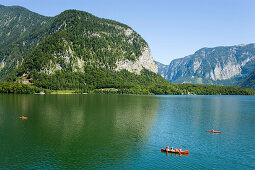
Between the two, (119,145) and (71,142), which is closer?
(119,145)

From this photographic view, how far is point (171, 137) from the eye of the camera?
230 feet

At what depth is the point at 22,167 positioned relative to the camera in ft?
147

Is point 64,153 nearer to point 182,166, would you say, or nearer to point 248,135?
point 182,166

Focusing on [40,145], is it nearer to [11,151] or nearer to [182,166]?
[11,151]

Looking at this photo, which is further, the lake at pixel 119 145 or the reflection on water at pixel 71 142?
the reflection on water at pixel 71 142

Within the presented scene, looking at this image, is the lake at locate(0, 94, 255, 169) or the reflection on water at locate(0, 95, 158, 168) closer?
the lake at locate(0, 94, 255, 169)

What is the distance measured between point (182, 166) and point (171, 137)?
23049 mm

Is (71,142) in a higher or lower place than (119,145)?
higher

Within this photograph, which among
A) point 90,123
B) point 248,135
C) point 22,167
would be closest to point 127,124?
point 90,123

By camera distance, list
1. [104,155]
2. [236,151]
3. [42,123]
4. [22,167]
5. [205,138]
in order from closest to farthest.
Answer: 1. [22,167]
2. [104,155]
3. [236,151]
4. [205,138]
5. [42,123]

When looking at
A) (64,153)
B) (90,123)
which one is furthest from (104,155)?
(90,123)

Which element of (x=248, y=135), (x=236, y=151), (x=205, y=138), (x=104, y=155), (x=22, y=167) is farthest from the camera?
(x=248, y=135)

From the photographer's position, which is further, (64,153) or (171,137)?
(171,137)

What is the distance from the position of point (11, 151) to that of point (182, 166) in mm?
39056
